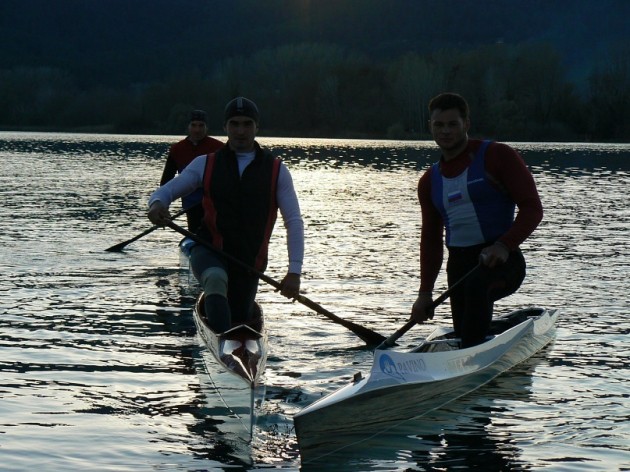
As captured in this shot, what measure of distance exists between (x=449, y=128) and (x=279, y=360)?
3.46 m

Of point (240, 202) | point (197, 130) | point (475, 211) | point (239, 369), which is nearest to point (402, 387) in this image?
point (239, 369)

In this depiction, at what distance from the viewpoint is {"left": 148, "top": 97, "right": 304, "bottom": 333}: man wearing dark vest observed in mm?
9281

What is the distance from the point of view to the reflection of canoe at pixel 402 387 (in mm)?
7126

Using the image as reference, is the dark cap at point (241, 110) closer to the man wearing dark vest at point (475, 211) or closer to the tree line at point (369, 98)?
the man wearing dark vest at point (475, 211)

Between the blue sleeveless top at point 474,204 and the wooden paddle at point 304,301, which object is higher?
the blue sleeveless top at point 474,204

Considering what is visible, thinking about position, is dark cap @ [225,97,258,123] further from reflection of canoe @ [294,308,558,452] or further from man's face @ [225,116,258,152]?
reflection of canoe @ [294,308,558,452]

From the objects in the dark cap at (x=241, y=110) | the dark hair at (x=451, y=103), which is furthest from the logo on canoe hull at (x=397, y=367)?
the dark cap at (x=241, y=110)

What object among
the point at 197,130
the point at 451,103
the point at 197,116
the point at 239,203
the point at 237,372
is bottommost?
the point at 237,372

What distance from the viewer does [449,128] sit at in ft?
28.0

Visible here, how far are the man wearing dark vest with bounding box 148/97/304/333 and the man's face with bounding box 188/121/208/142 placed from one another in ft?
19.8

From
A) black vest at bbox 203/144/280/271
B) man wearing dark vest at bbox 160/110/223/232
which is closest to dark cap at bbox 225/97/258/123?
black vest at bbox 203/144/280/271

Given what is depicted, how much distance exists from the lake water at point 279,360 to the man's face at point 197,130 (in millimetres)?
2353

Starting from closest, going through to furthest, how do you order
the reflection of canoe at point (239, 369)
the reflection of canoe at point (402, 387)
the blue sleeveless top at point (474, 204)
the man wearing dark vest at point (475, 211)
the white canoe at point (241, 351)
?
the reflection of canoe at point (402, 387) < the reflection of canoe at point (239, 369) < the white canoe at point (241, 351) < the man wearing dark vest at point (475, 211) < the blue sleeveless top at point (474, 204)

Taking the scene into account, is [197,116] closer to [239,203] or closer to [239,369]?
[239,203]
